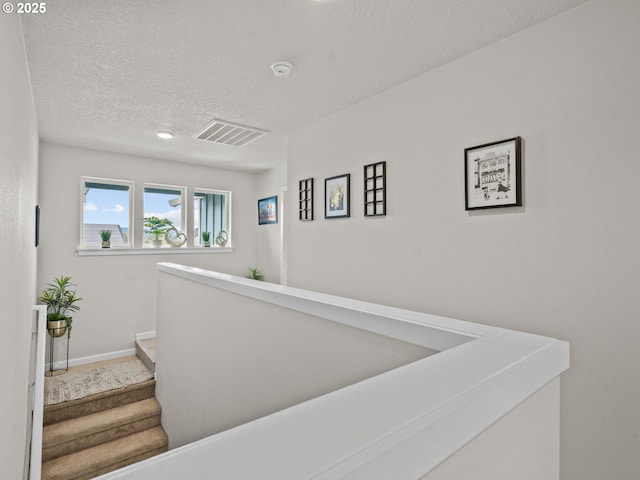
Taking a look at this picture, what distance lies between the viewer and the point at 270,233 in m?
4.91

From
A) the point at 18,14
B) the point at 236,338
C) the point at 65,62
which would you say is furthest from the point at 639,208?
the point at 65,62

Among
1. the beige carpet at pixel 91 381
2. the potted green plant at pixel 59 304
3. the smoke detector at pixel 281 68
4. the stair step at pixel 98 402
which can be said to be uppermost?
the smoke detector at pixel 281 68

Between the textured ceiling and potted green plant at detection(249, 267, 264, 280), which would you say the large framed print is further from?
potted green plant at detection(249, 267, 264, 280)

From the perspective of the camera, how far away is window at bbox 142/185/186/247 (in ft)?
14.2

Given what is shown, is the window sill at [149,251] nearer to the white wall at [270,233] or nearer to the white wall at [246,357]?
the white wall at [270,233]

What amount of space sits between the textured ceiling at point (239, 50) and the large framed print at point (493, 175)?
1.87 ft

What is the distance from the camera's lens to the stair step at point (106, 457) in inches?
103

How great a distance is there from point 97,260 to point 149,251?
1.81 ft

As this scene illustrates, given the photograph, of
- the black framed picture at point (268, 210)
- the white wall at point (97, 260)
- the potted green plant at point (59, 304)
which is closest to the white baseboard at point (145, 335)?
the white wall at point (97, 260)

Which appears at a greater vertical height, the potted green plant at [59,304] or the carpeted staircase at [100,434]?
the potted green plant at [59,304]

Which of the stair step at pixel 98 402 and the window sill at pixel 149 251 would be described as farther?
the window sill at pixel 149 251

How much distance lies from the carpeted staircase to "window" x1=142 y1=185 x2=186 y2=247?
182 cm

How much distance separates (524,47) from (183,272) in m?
2.47

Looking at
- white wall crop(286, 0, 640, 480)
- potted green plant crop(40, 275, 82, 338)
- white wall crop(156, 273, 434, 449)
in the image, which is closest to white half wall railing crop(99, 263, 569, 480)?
white wall crop(156, 273, 434, 449)
